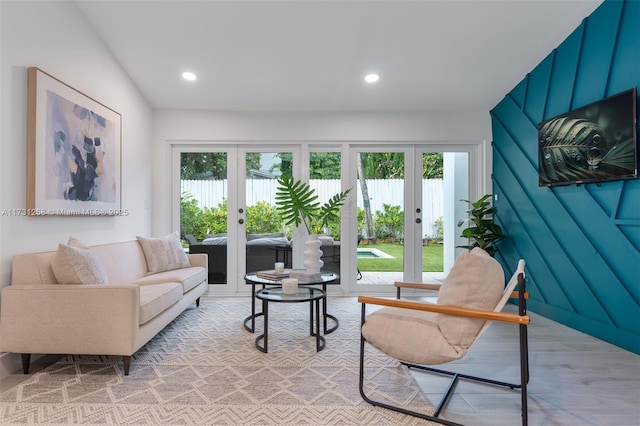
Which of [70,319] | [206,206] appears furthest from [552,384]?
[206,206]

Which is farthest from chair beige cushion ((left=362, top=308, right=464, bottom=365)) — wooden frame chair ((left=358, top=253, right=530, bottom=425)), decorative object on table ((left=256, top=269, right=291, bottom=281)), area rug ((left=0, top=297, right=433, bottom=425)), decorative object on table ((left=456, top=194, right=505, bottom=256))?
decorative object on table ((left=456, top=194, right=505, bottom=256))

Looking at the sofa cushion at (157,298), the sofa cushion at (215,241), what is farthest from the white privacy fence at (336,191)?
the sofa cushion at (157,298)

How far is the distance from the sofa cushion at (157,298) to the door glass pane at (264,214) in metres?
1.63

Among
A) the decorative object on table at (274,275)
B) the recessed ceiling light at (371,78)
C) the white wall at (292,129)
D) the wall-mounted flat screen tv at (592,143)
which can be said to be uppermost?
the recessed ceiling light at (371,78)

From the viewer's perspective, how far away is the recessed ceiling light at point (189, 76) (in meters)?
3.88

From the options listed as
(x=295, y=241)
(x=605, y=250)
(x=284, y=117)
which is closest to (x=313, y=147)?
(x=284, y=117)

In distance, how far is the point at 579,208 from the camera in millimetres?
3146

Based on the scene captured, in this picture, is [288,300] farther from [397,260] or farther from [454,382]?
[397,260]

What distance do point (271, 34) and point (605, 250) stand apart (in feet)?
11.7

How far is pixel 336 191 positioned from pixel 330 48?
5.98 feet

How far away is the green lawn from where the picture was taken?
4703mm

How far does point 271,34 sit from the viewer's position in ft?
10.9

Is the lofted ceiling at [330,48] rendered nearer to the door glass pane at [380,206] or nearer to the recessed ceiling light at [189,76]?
the recessed ceiling light at [189,76]

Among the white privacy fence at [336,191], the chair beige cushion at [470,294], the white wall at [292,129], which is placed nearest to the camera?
the chair beige cushion at [470,294]
